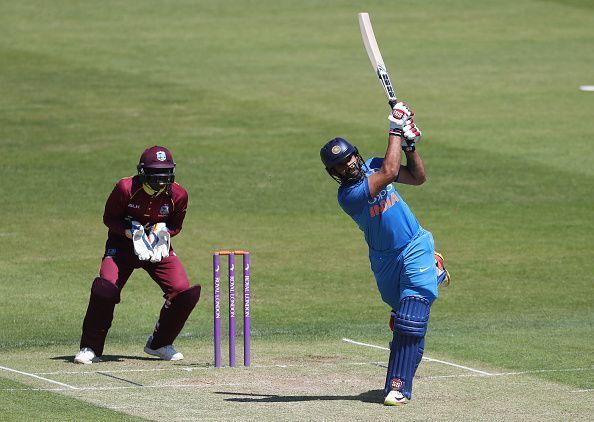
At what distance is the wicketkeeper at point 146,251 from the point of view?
11.3 m

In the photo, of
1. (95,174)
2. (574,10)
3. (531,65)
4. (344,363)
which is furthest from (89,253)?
(574,10)

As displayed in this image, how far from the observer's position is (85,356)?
11.3 metres

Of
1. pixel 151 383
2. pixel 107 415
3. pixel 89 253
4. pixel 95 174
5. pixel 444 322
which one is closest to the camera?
pixel 107 415

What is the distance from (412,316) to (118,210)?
10.2ft

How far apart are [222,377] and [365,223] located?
73.6 inches

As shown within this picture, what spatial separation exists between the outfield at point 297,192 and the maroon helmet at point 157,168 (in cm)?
157

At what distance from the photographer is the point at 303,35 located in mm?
36125

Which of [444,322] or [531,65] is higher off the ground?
[531,65]

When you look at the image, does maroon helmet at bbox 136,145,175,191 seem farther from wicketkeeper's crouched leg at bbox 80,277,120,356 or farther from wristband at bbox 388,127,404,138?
wristband at bbox 388,127,404,138

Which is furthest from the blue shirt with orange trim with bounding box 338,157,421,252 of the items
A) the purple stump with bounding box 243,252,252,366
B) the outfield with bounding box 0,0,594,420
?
the purple stump with bounding box 243,252,252,366

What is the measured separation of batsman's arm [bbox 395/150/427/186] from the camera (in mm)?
9844

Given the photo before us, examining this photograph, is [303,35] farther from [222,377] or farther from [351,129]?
[222,377]

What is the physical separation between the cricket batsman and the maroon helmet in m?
2.02

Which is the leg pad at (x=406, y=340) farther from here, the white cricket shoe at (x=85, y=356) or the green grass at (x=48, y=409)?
the white cricket shoe at (x=85, y=356)
